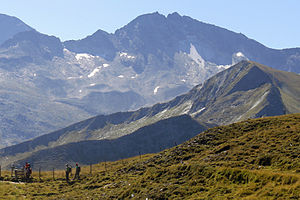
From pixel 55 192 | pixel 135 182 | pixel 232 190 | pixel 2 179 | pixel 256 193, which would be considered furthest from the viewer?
pixel 2 179

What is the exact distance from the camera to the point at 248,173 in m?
33.3

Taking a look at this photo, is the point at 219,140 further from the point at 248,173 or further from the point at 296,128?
the point at 248,173

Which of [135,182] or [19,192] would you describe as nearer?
[135,182]

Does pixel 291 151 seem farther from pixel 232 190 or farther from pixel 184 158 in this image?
pixel 184 158

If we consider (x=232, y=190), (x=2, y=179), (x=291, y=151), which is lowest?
(x=2, y=179)

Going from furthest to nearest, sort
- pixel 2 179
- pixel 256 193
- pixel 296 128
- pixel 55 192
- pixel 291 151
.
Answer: pixel 2 179
pixel 55 192
pixel 296 128
pixel 291 151
pixel 256 193

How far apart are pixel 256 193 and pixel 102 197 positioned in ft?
62.2

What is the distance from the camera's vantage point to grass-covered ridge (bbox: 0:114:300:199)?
104ft

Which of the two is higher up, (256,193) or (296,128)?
(296,128)

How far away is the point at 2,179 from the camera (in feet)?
201

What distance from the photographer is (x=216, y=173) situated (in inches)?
1414

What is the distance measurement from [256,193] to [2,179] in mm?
47449

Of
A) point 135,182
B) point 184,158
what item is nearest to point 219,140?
point 184,158

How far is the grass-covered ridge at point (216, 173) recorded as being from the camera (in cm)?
3162
